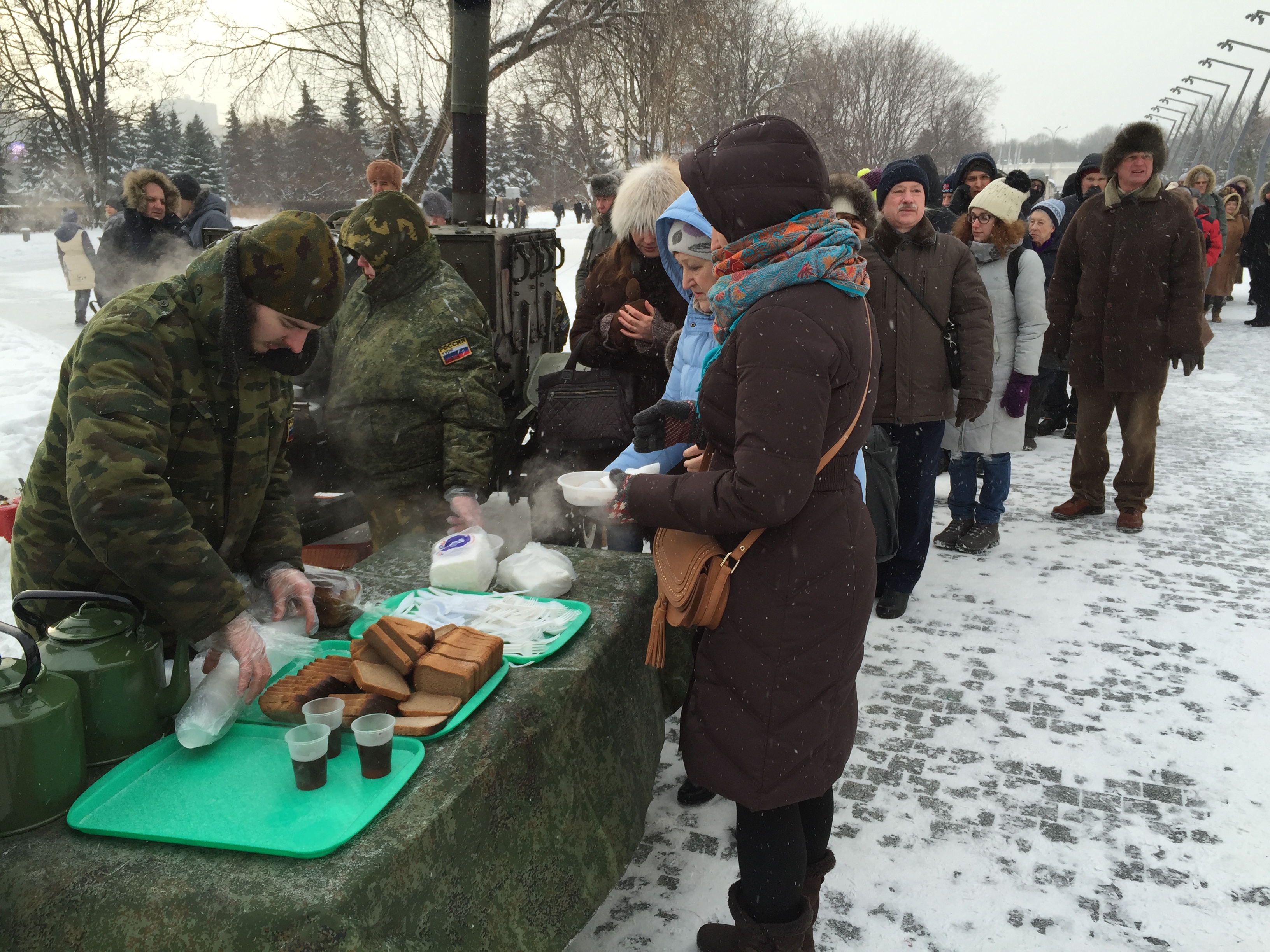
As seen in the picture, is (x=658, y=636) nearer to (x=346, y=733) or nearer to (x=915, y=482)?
(x=346, y=733)

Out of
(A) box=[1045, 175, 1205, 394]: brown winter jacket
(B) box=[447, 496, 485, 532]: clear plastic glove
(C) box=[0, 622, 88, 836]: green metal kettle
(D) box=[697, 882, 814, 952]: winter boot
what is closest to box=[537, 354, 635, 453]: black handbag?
(B) box=[447, 496, 485, 532]: clear plastic glove

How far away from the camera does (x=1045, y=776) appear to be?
10.7ft

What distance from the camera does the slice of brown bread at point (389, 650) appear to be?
6.44 feet

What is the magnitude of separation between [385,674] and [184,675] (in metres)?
0.41

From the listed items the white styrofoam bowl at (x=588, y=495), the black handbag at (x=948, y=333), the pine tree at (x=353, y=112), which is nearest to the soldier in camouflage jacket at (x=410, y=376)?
the white styrofoam bowl at (x=588, y=495)

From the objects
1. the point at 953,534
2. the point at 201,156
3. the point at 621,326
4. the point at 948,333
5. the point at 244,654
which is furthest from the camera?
the point at 201,156

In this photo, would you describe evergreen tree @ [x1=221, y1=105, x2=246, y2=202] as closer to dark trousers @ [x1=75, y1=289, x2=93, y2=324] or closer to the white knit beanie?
dark trousers @ [x1=75, y1=289, x2=93, y2=324]

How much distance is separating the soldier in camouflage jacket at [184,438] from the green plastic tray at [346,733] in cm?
7

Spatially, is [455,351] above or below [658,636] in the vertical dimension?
above

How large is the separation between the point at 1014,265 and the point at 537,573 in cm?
403

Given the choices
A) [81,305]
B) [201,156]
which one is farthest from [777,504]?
[201,156]

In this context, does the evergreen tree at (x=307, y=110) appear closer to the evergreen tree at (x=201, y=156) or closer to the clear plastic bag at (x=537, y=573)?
the clear plastic bag at (x=537, y=573)

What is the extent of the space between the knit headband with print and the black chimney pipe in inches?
135

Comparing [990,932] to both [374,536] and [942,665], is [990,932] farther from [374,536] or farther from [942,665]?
[374,536]
